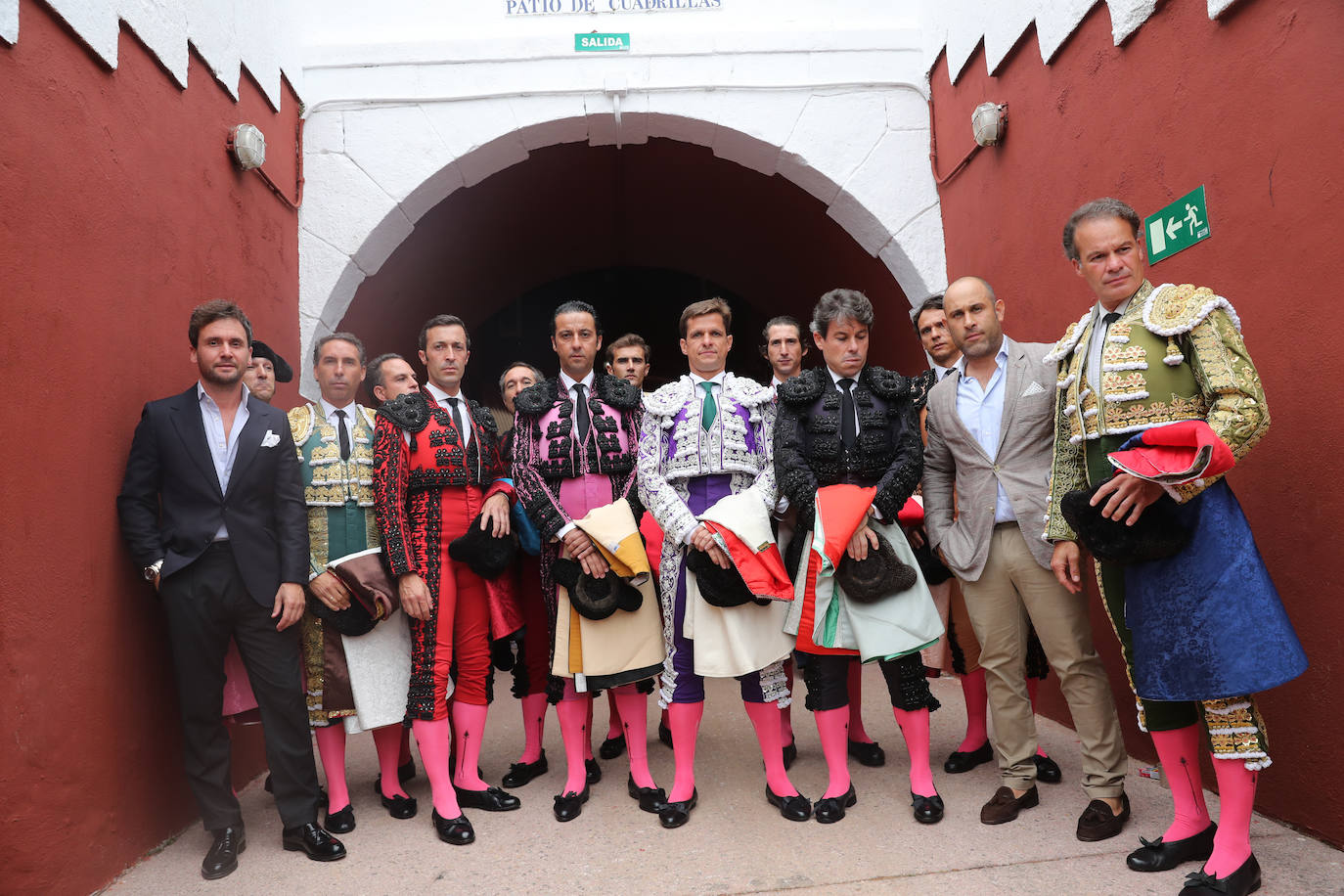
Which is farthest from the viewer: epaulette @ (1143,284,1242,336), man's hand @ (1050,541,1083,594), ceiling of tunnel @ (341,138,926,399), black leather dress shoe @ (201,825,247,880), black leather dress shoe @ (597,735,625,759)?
ceiling of tunnel @ (341,138,926,399)

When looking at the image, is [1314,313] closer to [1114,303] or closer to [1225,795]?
[1114,303]

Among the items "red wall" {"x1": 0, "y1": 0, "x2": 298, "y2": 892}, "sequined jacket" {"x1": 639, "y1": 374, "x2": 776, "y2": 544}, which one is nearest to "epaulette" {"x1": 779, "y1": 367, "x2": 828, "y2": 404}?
"sequined jacket" {"x1": 639, "y1": 374, "x2": 776, "y2": 544}

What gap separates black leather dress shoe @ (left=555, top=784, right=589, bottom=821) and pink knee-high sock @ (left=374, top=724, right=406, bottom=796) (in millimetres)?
669

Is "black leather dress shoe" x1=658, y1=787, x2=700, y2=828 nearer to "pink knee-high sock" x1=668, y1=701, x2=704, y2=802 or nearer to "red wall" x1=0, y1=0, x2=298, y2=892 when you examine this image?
"pink knee-high sock" x1=668, y1=701, x2=704, y2=802

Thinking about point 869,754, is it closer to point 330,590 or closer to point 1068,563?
point 1068,563

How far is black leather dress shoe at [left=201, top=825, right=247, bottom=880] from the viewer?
2.89 meters

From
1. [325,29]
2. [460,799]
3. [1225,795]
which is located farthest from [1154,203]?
[325,29]

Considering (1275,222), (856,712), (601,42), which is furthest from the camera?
(601,42)

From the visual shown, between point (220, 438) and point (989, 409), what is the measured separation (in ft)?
9.12

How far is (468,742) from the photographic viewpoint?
343 centimetres

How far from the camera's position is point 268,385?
3.98m

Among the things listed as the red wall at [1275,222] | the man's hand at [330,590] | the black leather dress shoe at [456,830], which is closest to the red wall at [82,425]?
the man's hand at [330,590]

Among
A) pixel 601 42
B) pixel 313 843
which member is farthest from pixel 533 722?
pixel 601 42

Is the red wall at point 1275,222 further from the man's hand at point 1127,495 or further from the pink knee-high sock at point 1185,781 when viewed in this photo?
Answer: the man's hand at point 1127,495
